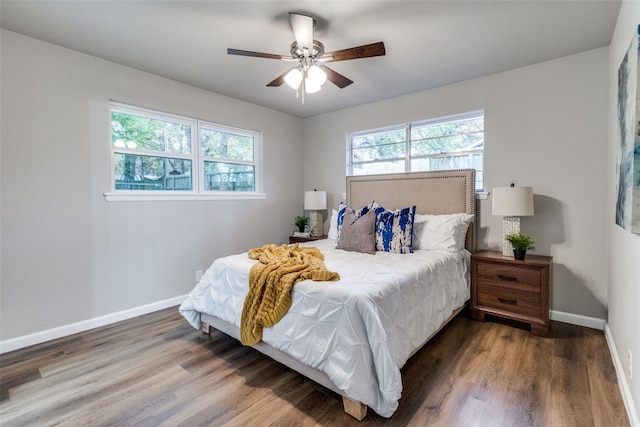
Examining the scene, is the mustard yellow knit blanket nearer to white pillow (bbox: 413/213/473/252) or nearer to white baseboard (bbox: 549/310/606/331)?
white pillow (bbox: 413/213/473/252)

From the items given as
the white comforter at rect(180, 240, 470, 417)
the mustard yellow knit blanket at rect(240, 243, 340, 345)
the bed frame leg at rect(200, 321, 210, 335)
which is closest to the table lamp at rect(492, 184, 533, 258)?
the white comforter at rect(180, 240, 470, 417)

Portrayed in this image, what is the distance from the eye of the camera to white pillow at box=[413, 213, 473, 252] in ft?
9.62

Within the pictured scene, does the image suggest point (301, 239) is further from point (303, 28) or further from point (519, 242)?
point (303, 28)

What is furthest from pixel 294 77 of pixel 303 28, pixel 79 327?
pixel 79 327

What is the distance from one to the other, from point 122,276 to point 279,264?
6.32ft

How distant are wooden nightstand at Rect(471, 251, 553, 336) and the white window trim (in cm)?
292

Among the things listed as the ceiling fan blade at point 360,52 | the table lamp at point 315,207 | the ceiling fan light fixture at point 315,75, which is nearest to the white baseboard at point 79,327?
the table lamp at point 315,207

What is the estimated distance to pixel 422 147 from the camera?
3768 millimetres

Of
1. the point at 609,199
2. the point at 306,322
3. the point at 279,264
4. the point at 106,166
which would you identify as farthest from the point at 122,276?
the point at 609,199

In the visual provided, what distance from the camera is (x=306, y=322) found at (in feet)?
5.89

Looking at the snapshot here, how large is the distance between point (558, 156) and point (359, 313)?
2631 mm

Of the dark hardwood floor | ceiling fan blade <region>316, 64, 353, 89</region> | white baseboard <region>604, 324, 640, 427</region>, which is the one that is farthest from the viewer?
ceiling fan blade <region>316, 64, 353, 89</region>

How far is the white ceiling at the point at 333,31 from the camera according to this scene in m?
2.04

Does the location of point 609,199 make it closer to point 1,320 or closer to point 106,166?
point 106,166
